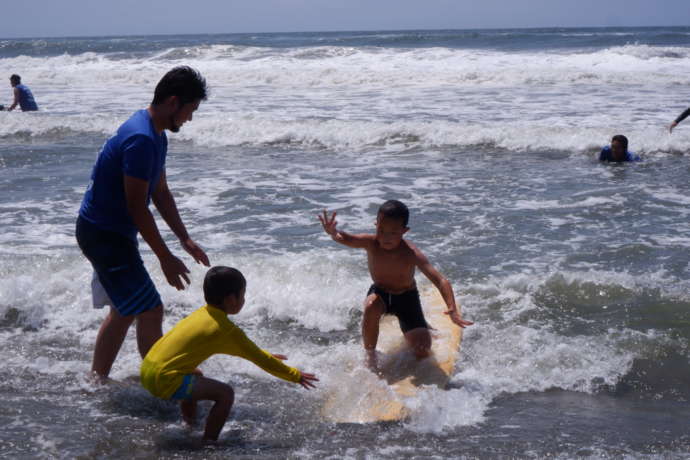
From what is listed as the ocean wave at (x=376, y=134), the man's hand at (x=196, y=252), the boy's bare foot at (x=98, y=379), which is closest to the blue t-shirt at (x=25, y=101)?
the ocean wave at (x=376, y=134)

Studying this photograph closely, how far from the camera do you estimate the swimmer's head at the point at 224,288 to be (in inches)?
129

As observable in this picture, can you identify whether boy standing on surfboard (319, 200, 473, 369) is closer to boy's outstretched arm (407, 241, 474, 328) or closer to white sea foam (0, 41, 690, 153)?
boy's outstretched arm (407, 241, 474, 328)

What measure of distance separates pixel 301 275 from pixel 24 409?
2.56m

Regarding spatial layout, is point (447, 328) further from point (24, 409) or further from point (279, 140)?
point (279, 140)

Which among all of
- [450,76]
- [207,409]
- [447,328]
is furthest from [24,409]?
[450,76]

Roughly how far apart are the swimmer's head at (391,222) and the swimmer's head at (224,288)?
1.09 meters

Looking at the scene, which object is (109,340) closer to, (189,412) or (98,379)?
(98,379)

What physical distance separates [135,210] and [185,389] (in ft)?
2.77

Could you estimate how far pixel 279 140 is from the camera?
13469mm

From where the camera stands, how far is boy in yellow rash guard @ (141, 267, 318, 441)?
331 centimetres

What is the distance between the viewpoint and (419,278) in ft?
19.8

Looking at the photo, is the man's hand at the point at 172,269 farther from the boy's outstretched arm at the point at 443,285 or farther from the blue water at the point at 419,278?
the boy's outstretched arm at the point at 443,285

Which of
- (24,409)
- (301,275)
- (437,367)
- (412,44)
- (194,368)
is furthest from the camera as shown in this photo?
(412,44)

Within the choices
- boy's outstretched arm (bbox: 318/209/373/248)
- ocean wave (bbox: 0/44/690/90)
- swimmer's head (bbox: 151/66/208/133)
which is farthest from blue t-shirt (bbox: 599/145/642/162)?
ocean wave (bbox: 0/44/690/90)
